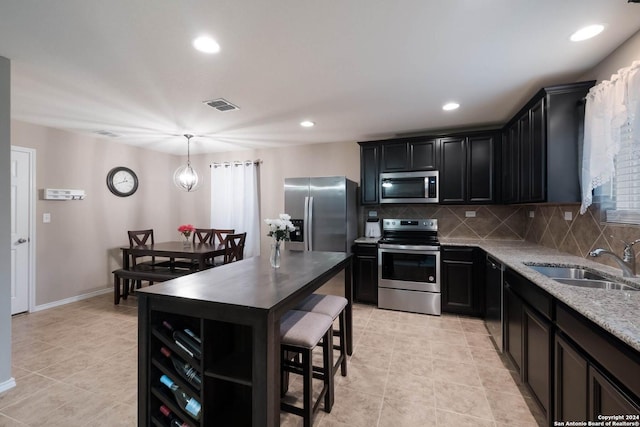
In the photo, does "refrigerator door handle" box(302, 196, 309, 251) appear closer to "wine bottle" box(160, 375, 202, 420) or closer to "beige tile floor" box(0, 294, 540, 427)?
"beige tile floor" box(0, 294, 540, 427)

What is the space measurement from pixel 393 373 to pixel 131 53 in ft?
10.4

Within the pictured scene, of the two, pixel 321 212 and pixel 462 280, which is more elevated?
pixel 321 212

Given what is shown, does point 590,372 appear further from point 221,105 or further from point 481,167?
point 221,105

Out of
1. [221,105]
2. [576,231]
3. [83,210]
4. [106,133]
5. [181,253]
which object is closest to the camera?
[576,231]

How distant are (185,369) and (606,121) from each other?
3.07 m

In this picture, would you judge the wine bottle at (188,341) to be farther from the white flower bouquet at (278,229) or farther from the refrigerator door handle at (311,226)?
the refrigerator door handle at (311,226)

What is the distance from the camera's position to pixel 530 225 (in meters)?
3.46

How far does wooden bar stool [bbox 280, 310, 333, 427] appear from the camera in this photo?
1.52 meters

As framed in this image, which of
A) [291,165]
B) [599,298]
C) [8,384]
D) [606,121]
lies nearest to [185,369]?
[8,384]

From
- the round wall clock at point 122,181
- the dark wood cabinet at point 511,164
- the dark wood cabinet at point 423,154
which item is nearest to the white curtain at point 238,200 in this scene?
the round wall clock at point 122,181

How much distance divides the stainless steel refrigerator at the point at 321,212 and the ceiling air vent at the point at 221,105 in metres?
1.33

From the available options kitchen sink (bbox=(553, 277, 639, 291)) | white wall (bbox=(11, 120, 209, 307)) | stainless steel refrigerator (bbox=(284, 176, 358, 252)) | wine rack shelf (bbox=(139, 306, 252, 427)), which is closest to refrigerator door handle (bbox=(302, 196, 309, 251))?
stainless steel refrigerator (bbox=(284, 176, 358, 252))

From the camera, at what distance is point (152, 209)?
16.8 feet

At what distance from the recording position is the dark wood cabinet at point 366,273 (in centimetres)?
375
